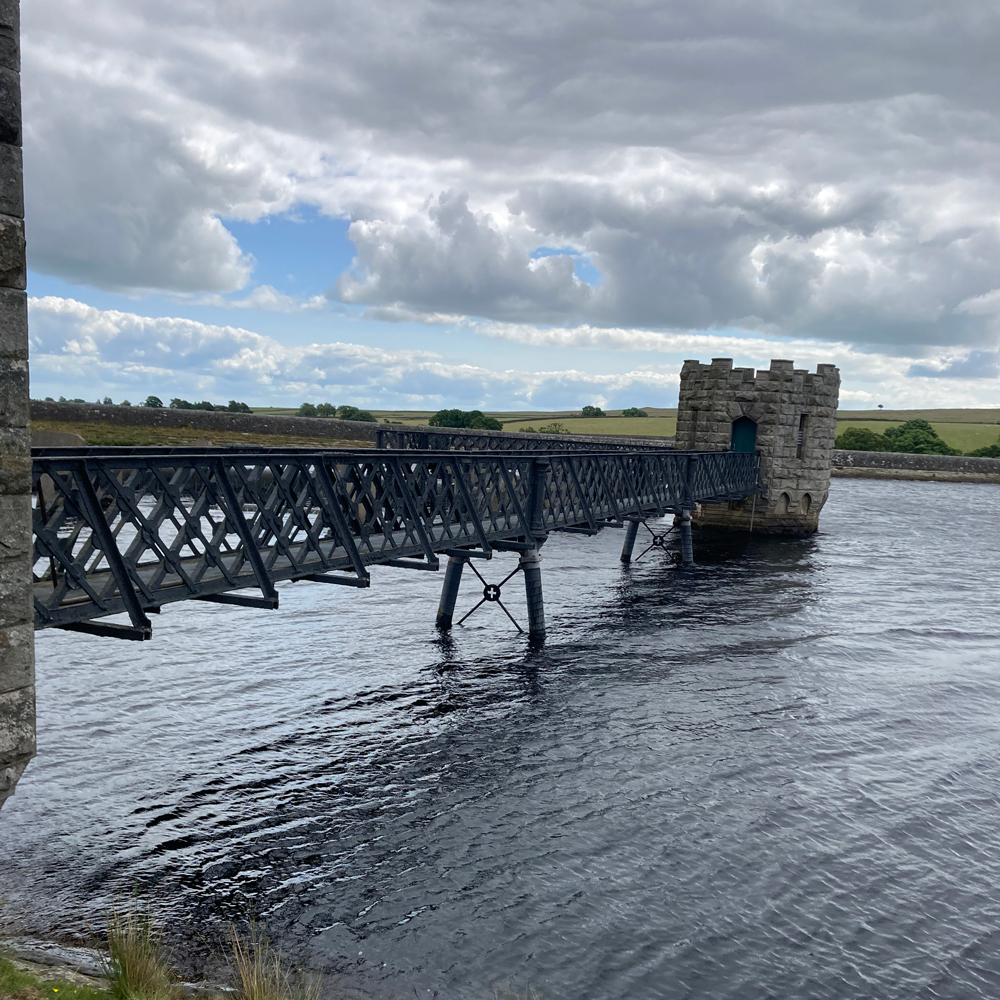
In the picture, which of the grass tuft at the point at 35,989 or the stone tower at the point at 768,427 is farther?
the stone tower at the point at 768,427

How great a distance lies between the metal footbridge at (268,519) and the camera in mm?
9711

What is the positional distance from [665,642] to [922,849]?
34.2 feet

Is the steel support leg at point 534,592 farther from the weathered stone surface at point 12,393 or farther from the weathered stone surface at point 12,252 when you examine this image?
the weathered stone surface at point 12,252

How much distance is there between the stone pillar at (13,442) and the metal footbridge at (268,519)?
2.28m

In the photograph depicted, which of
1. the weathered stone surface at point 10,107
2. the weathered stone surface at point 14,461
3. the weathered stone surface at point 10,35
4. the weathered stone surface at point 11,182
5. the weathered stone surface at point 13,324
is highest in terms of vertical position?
the weathered stone surface at point 10,35

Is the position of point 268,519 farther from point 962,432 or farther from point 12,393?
point 962,432

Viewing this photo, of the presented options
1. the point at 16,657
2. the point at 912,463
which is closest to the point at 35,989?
the point at 16,657

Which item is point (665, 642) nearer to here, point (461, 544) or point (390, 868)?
point (461, 544)

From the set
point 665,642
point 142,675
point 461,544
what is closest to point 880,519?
point 665,642

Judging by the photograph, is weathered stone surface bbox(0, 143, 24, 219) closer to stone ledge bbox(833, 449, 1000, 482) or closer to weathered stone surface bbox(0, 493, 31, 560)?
weathered stone surface bbox(0, 493, 31, 560)

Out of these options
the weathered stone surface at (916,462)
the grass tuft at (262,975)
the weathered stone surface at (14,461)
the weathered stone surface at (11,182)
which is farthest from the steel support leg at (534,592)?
the weathered stone surface at (916,462)

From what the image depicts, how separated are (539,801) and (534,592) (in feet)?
28.8

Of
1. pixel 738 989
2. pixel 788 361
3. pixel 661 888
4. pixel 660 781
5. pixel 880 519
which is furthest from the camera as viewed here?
pixel 880 519

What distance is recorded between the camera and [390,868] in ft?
35.7
